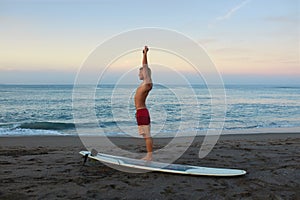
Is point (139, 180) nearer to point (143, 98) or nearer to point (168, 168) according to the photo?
point (168, 168)

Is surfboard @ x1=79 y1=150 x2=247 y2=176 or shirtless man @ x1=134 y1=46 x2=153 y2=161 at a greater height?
shirtless man @ x1=134 y1=46 x2=153 y2=161

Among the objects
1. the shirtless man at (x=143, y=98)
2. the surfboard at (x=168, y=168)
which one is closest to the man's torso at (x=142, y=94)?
the shirtless man at (x=143, y=98)

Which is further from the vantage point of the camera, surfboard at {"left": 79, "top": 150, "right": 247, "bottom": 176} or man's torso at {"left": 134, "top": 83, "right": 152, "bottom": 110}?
man's torso at {"left": 134, "top": 83, "right": 152, "bottom": 110}

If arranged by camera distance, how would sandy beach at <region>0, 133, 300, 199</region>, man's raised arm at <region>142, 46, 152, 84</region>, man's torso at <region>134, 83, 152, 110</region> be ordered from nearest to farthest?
1. sandy beach at <region>0, 133, 300, 199</region>
2. man's raised arm at <region>142, 46, 152, 84</region>
3. man's torso at <region>134, 83, 152, 110</region>

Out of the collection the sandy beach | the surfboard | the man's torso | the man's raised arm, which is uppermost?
the man's raised arm

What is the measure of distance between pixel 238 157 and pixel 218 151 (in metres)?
0.84

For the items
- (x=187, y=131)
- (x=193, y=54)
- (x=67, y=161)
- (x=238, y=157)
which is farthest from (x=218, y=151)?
(x=187, y=131)

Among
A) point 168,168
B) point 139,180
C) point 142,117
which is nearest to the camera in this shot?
point 139,180

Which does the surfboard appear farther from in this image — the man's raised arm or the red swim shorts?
the man's raised arm

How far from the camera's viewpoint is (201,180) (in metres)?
5.39

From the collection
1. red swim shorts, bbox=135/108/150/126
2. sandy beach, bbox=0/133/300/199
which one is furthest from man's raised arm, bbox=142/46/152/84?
sandy beach, bbox=0/133/300/199

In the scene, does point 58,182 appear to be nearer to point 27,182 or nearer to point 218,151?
point 27,182

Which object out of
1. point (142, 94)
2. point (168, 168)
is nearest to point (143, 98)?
point (142, 94)

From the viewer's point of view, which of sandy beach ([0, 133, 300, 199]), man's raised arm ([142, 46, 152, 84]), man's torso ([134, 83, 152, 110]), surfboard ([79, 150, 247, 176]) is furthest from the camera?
man's torso ([134, 83, 152, 110])
